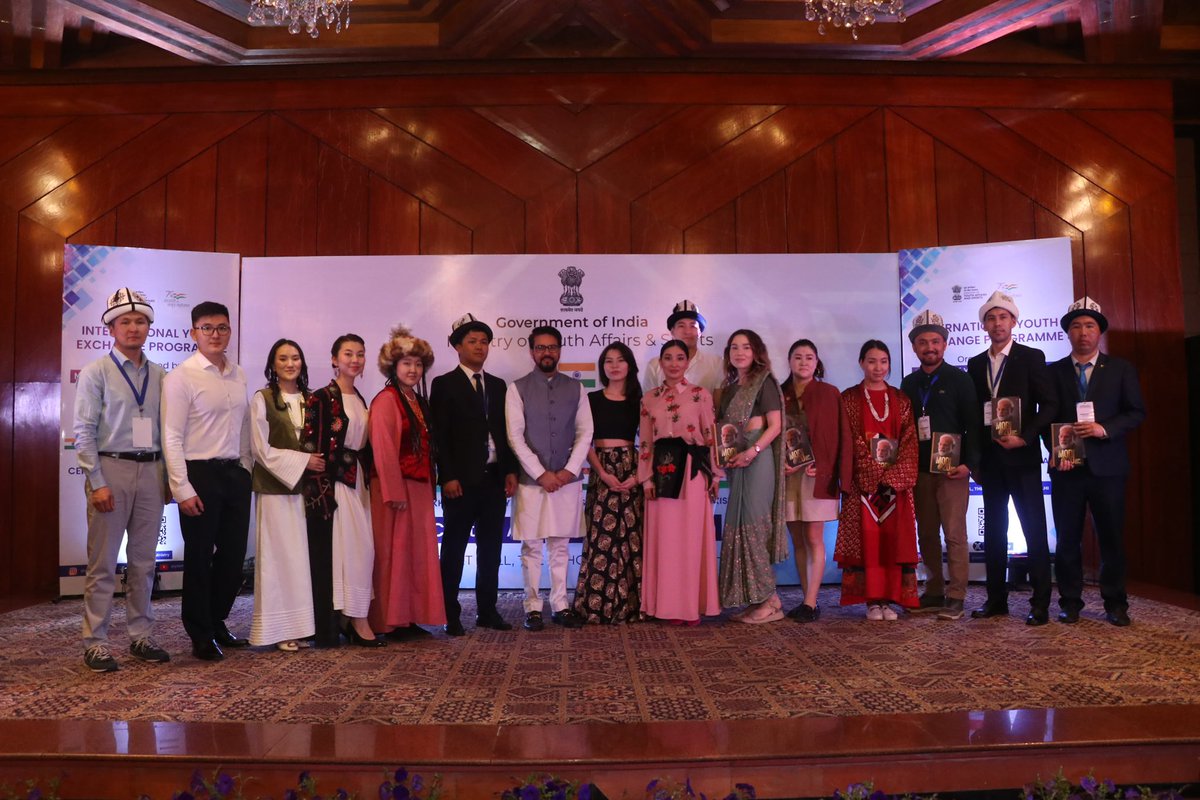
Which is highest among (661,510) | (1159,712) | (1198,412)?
(1198,412)

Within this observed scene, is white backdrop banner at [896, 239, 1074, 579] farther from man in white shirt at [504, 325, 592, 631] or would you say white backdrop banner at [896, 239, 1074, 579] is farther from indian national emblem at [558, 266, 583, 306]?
man in white shirt at [504, 325, 592, 631]

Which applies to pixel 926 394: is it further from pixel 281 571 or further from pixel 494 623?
pixel 281 571

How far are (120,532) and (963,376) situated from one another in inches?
172

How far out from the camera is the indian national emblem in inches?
236

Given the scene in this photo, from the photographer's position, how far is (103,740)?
273 cm

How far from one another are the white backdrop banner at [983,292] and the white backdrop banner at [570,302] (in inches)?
9.9

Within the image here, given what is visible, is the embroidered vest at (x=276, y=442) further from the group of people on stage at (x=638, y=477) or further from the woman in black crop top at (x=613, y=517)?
the woman in black crop top at (x=613, y=517)

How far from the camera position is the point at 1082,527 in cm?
457

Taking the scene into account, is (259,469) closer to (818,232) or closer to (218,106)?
(218,106)

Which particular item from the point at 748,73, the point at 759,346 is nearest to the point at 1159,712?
the point at 759,346

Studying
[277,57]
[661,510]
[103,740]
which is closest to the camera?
[103,740]

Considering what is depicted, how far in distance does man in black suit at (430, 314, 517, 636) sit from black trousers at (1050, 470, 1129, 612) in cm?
295

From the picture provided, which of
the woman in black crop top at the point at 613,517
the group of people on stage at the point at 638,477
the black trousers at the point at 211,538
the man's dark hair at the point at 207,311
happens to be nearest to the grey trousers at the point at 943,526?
the group of people on stage at the point at 638,477

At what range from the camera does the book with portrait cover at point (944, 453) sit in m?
4.76
